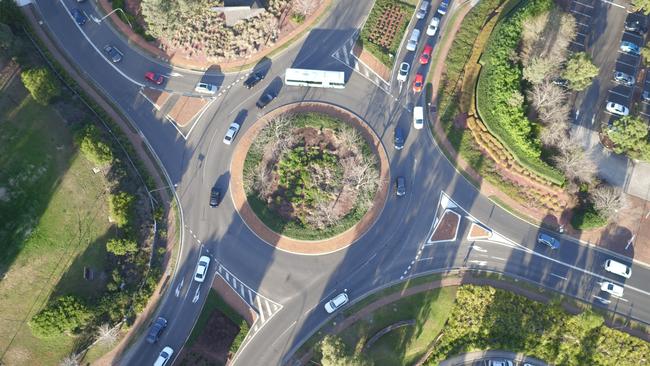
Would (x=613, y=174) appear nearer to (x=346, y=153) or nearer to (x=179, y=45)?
(x=346, y=153)

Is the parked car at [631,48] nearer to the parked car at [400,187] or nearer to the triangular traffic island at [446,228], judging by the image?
the triangular traffic island at [446,228]

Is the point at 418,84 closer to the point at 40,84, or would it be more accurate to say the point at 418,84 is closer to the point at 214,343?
the point at 214,343

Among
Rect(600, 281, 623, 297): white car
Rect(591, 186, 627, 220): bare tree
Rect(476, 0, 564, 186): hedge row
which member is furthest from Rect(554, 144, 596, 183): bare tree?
Rect(600, 281, 623, 297): white car

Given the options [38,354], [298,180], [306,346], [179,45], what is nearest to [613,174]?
[298,180]

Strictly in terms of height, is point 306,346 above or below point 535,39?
below

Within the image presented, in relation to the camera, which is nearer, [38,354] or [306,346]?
[38,354]

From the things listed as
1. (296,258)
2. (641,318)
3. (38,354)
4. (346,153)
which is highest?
(641,318)

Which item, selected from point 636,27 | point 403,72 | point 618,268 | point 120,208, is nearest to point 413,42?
point 403,72
